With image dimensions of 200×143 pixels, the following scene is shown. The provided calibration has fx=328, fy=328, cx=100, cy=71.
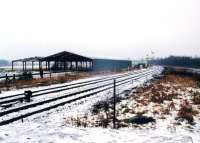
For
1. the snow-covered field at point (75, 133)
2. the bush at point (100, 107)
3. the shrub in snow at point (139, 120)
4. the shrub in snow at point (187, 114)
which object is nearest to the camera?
the snow-covered field at point (75, 133)

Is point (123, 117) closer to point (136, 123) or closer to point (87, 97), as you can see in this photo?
point (136, 123)

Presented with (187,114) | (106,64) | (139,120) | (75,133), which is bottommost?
(106,64)

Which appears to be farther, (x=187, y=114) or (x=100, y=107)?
(x=100, y=107)

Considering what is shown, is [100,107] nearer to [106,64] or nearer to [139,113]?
[139,113]

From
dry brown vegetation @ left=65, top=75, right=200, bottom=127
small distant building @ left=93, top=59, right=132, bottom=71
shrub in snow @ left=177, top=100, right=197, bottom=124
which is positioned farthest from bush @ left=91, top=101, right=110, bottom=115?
small distant building @ left=93, top=59, right=132, bottom=71

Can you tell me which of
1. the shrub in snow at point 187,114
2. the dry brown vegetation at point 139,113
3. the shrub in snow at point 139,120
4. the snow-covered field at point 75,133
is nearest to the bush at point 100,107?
the dry brown vegetation at point 139,113

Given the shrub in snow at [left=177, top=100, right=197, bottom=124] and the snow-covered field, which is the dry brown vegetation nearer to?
the shrub in snow at [left=177, top=100, right=197, bottom=124]

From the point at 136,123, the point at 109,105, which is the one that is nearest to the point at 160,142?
the point at 136,123

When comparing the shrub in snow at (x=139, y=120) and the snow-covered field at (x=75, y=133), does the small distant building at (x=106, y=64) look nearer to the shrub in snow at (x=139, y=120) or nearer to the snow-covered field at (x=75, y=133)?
the shrub in snow at (x=139, y=120)

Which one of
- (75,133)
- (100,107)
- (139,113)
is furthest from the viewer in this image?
(100,107)

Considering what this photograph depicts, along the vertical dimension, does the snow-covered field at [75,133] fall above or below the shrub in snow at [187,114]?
above

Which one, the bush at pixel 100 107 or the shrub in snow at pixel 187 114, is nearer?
the shrub in snow at pixel 187 114

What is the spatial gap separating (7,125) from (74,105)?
4941 mm

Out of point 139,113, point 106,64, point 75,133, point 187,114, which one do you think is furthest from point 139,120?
point 106,64
